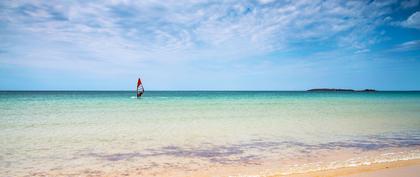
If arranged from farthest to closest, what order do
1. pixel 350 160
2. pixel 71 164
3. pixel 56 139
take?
1. pixel 56 139
2. pixel 350 160
3. pixel 71 164

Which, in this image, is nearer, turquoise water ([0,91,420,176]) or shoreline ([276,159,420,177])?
shoreline ([276,159,420,177])

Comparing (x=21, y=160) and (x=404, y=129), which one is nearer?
(x=21, y=160)

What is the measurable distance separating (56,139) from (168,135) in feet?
11.5

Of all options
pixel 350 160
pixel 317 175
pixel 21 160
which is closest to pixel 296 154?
pixel 350 160

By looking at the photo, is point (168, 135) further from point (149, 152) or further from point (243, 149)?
point (243, 149)

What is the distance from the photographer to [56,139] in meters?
8.96

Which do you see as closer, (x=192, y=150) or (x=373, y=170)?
(x=373, y=170)

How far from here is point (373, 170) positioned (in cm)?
538

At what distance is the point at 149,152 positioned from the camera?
288 inches

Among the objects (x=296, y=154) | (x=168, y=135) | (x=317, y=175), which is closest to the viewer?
(x=317, y=175)

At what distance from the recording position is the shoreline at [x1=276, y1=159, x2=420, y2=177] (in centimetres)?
500

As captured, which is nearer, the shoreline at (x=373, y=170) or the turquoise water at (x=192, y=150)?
the shoreline at (x=373, y=170)

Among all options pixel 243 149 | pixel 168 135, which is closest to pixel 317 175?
pixel 243 149

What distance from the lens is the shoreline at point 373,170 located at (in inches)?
197
